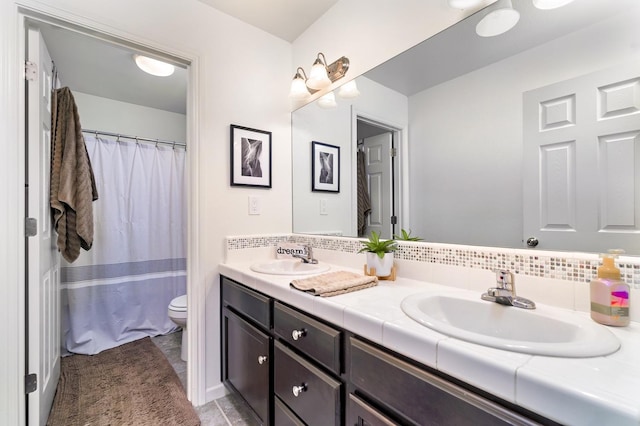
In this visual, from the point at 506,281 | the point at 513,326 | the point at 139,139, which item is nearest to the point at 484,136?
the point at 506,281

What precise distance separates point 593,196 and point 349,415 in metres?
1.01

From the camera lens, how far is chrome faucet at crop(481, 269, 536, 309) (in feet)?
2.84

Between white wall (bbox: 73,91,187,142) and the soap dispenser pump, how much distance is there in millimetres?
3386

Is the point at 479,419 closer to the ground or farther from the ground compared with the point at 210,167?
closer to the ground

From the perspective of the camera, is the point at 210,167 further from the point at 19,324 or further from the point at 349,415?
the point at 349,415

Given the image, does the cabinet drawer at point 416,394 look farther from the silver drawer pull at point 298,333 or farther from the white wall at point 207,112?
the white wall at point 207,112

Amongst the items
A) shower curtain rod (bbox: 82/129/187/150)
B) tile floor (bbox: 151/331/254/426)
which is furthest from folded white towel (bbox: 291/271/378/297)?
shower curtain rod (bbox: 82/129/187/150)

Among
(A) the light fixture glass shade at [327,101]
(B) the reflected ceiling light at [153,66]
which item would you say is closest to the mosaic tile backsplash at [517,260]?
(A) the light fixture glass shade at [327,101]

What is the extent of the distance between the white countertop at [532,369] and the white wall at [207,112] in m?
1.11

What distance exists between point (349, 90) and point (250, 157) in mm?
747

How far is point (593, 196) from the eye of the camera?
0.87 metres

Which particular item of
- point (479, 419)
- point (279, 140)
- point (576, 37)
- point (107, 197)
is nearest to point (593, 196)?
point (576, 37)

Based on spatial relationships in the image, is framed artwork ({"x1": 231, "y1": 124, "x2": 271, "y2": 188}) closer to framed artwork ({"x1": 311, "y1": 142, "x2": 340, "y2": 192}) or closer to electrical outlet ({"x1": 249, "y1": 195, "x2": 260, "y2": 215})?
electrical outlet ({"x1": 249, "y1": 195, "x2": 260, "y2": 215})

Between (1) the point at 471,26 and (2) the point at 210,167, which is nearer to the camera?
(1) the point at 471,26
